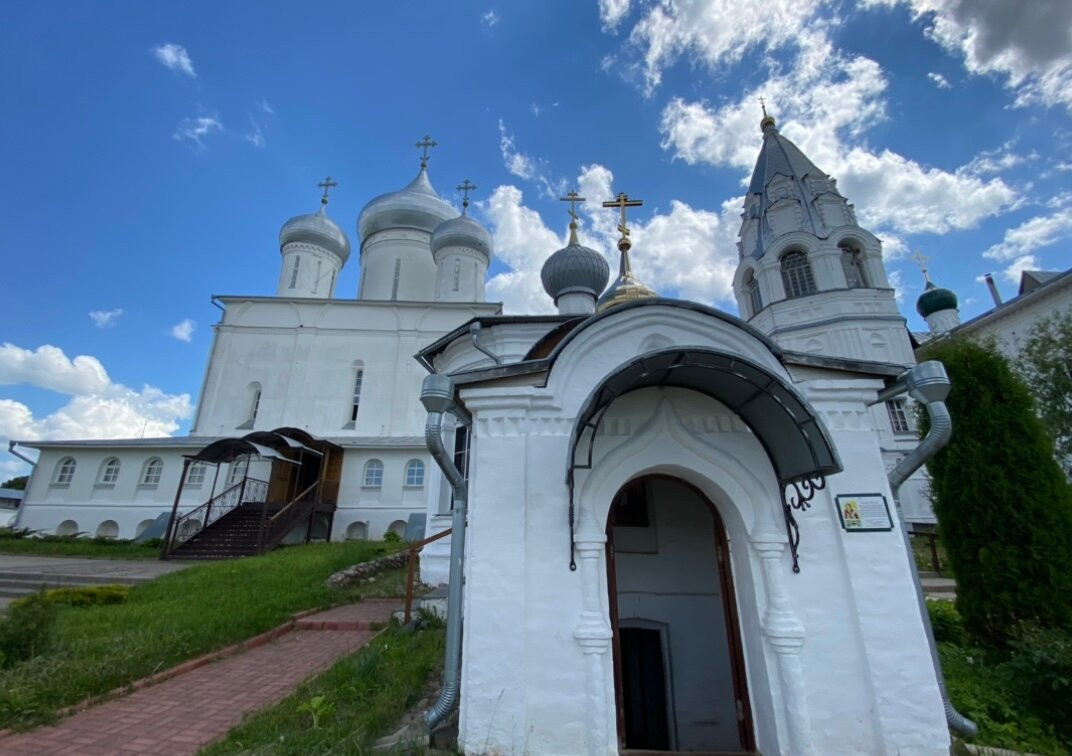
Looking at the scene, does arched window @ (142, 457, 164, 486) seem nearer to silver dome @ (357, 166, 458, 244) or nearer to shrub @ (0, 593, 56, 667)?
silver dome @ (357, 166, 458, 244)

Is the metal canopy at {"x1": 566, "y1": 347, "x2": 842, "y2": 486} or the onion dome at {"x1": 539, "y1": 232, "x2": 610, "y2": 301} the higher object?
the onion dome at {"x1": 539, "y1": 232, "x2": 610, "y2": 301}

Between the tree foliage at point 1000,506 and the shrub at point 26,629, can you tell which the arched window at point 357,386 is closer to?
the shrub at point 26,629

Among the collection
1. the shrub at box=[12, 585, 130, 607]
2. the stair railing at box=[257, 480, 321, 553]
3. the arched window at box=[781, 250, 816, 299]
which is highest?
the arched window at box=[781, 250, 816, 299]

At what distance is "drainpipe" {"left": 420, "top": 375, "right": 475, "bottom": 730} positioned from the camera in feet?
13.0

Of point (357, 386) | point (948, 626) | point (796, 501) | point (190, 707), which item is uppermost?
point (357, 386)

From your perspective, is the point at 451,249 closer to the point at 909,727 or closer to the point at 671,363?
the point at 671,363

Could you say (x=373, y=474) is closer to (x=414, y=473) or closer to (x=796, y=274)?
(x=414, y=473)

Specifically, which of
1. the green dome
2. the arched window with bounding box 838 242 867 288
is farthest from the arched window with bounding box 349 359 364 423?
the green dome

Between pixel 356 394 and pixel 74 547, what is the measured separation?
10470mm

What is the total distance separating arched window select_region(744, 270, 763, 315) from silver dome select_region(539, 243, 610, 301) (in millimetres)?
13402

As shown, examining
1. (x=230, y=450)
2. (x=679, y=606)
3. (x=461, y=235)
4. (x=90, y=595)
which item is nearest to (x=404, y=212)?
(x=461, y=235)

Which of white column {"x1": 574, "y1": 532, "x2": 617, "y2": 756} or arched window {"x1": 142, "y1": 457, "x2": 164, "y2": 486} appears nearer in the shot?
white column {"x1": 574, "y1": 532, "x2": 617, "y2": 756}

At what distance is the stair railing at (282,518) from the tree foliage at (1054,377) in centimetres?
2164

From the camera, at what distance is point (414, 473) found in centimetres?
1886
